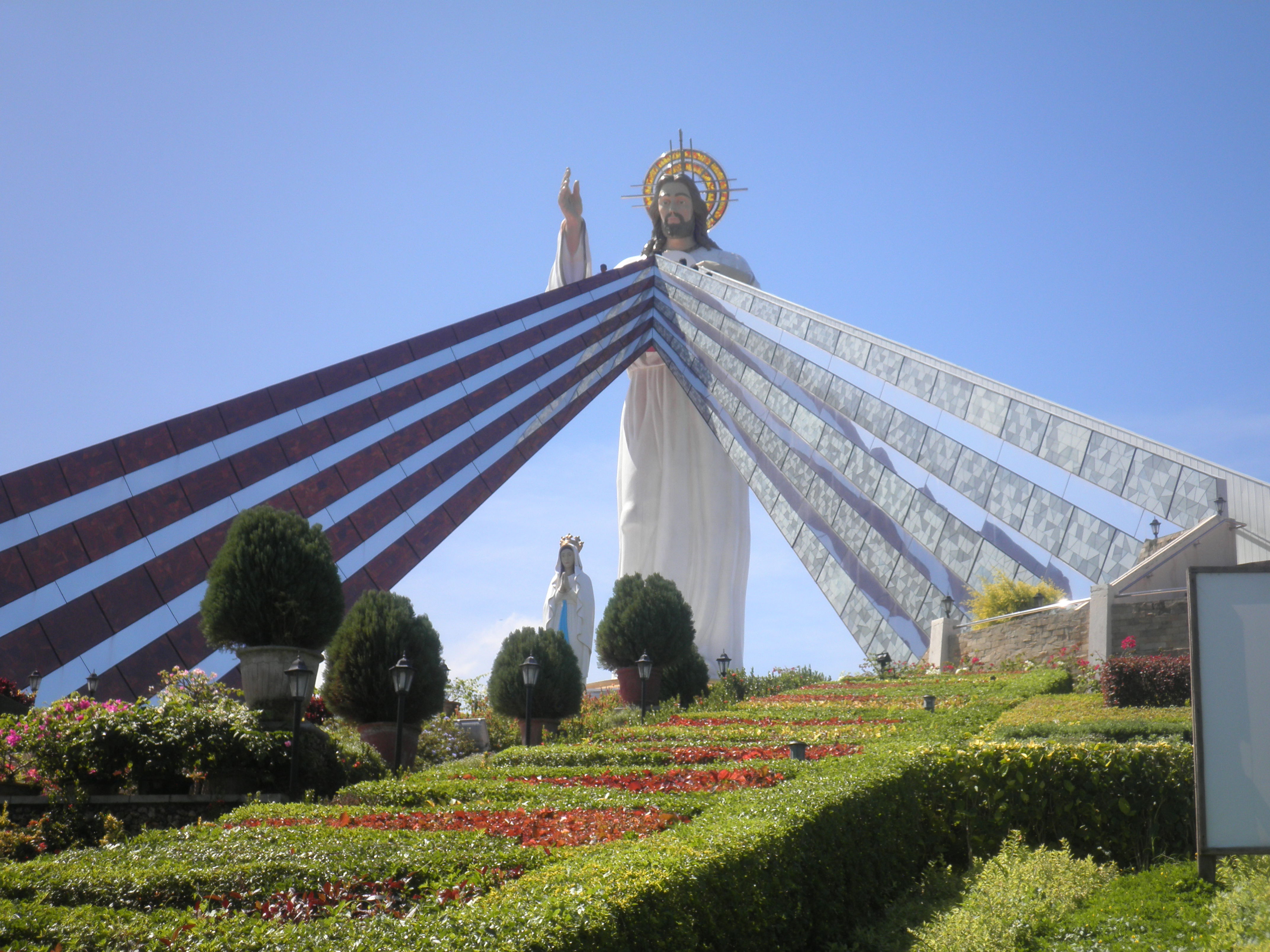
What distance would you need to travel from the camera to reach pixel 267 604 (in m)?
9.70

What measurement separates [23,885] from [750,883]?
3.14m

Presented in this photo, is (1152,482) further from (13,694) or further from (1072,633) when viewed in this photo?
(13,694)

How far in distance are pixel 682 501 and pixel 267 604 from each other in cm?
1565

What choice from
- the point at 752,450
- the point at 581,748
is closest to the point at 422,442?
the point at 752,450

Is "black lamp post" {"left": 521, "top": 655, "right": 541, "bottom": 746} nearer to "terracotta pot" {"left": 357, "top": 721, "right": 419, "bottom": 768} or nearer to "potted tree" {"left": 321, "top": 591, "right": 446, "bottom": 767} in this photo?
"potted tree" {"left": 321, "top": 591, "right": 446, "bottom": 767}

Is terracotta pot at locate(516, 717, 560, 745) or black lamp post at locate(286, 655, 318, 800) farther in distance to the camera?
terracotta pot at locate(516, 717, 560, 745)

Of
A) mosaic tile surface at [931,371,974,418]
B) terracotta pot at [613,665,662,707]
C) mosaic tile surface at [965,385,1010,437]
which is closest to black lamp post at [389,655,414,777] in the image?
terracotta pot at [613,665,662,707]

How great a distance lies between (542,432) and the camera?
68.5 ft

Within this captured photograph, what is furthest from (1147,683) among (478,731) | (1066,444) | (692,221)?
(692,221)

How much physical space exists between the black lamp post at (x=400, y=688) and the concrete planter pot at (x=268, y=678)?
909 millimetres

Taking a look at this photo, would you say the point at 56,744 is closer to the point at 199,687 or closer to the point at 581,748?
the point at 199,687

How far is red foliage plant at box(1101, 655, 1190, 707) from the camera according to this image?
11070mm

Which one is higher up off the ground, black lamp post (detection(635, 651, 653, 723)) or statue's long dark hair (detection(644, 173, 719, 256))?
statue's long dark hair (detection(644, 173, 719, 256))

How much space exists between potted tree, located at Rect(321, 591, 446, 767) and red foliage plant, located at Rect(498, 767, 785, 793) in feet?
13.2
